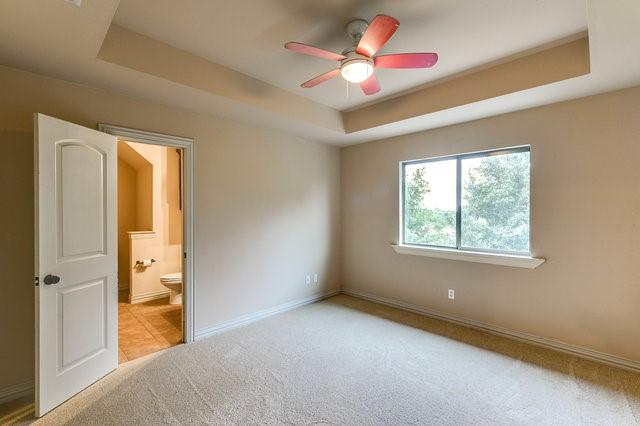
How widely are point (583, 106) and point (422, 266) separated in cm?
229

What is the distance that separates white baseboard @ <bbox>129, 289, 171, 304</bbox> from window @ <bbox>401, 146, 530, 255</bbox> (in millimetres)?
3786

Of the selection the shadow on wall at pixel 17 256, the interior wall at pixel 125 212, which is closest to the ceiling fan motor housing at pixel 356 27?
the shadow on wall at pixel 17 256

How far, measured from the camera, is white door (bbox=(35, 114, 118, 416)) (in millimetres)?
2000

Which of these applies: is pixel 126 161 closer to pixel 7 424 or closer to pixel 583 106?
pixel 7 424

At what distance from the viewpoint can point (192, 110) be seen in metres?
3.08

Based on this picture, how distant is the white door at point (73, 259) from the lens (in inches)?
78.7

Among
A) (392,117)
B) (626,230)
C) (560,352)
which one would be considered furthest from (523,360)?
(392,117)

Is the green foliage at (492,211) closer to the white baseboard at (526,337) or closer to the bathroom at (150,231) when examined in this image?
the white baseboard at (526,337)

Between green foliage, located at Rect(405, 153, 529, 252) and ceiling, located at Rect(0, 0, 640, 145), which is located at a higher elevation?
ceiling, located at Rect(0, 0, 640, 145)

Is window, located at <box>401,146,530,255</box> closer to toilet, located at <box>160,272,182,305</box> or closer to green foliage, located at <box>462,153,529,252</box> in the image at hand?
green foliage, located at <box>462,153,529,252</box>

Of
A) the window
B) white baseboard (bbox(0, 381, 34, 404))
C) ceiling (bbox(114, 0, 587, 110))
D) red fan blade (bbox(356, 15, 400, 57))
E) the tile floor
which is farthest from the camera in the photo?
the window

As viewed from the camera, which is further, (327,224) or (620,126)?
(327,224)

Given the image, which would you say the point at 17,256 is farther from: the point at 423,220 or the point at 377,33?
the point at 423,220

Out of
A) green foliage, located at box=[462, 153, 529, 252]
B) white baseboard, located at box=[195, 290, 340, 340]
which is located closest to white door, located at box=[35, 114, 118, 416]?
white baseboard, located at box=[195, 290, 340, 340]
